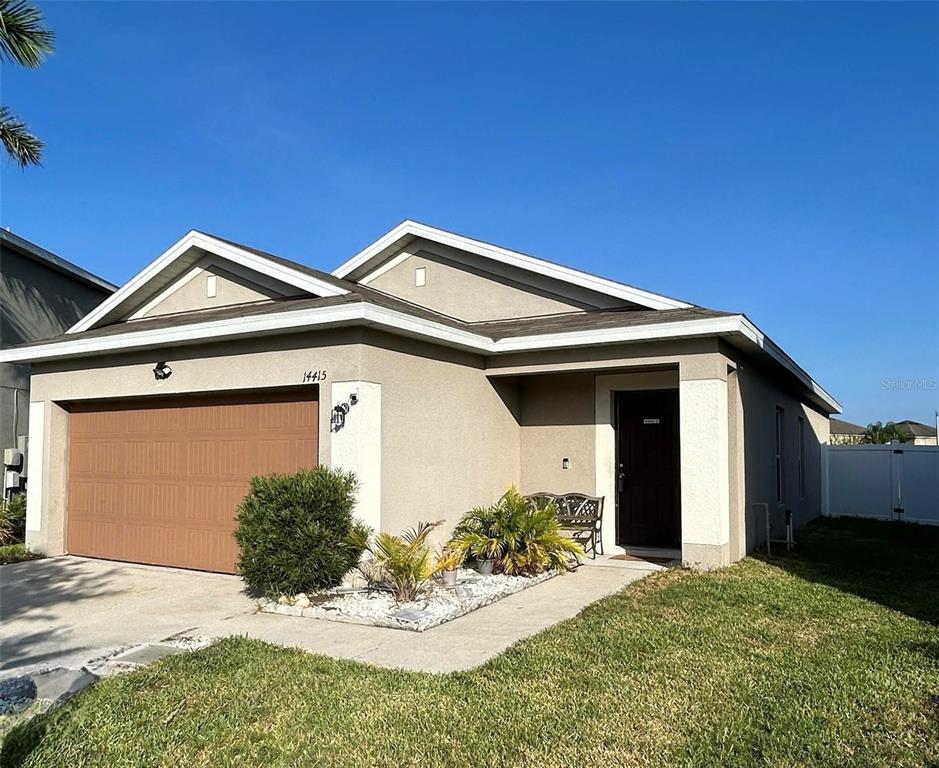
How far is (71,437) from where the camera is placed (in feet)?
37.4

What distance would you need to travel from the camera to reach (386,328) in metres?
8.42

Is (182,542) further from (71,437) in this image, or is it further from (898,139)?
(898,139)

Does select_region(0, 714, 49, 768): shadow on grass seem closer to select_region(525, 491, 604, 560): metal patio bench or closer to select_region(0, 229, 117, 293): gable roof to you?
select_region(525, 491, 604, 560): metal patio bench

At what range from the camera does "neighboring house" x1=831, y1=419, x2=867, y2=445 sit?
36.2 metres

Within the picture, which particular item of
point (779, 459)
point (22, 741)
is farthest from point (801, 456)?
point (22, 741)

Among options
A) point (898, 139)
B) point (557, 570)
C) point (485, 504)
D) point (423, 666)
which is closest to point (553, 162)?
point (898, 139)

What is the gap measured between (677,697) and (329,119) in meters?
12.8

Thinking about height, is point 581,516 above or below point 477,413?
below

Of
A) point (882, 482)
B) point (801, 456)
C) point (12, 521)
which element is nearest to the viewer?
point (12, 521)

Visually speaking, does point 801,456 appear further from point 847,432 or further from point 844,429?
point 844,429

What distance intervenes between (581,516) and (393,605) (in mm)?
4270

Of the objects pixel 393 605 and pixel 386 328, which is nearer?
pixel 393 605

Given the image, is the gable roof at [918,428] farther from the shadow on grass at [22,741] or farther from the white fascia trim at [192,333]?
the shadow on grass at [22,741]

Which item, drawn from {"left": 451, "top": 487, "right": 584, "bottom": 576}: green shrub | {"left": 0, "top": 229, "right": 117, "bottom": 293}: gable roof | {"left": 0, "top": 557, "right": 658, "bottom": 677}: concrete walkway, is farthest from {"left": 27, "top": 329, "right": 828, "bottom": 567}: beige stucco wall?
{"left": 0, "top": 229, "right": 117, "bottom": 293}: gable roof
